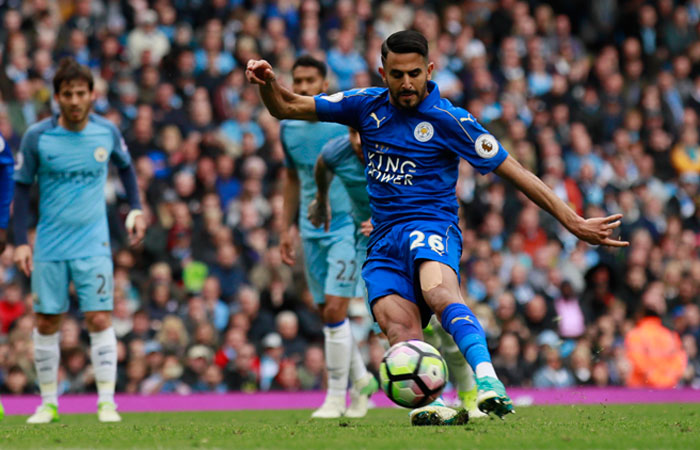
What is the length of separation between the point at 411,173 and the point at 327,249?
110 inches

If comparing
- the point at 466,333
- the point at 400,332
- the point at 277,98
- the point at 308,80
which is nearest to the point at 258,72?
the point at 277,98

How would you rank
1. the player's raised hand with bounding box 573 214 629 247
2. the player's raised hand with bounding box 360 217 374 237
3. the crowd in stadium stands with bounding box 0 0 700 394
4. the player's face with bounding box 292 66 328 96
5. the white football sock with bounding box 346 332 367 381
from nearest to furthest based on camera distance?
the player's raised hand with bounding box 573 214 629 247 < the player's raised hand with bounding box 360 217 374 237 < the player's face with bounding box 292 66 328 96 < the white football sock with bounding box 346 332 367 381 < the crowd in stadium stands with bounding box 0 0 700 394

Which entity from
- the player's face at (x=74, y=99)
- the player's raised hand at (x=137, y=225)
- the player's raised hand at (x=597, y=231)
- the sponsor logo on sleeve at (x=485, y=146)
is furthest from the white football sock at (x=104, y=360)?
the player's raised hand at (x=597, y=231)

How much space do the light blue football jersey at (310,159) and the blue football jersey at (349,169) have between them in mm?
564

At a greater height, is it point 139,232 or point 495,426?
point 139,232

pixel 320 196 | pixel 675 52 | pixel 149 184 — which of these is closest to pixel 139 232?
pixel 320 196

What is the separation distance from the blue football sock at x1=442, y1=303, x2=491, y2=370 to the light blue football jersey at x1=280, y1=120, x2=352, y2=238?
3.25 metres

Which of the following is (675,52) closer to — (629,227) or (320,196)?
(629,227)

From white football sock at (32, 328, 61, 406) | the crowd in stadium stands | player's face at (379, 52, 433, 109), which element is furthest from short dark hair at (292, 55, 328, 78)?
the crowd in stadium stands

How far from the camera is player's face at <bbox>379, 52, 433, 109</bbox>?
689 centimetres

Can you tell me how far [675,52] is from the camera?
20453 millimetres

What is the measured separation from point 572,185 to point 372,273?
1017 centimetres

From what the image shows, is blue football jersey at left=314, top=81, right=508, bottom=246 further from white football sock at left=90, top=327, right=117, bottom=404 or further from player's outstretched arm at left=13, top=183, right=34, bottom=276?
player's outstretched arm at left=13, top=183, right=34, bottom=276

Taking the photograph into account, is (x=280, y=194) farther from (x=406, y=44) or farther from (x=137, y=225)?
(x=406, y=44)
